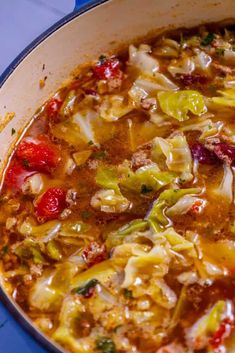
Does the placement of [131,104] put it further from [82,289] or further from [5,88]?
[82,289]

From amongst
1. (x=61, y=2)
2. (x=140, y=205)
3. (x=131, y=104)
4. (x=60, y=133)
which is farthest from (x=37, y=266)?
(x=61, y=2)

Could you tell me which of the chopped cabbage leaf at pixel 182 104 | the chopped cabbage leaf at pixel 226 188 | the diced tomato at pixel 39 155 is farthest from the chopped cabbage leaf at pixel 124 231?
the chopped cabbage leaf at pixel 182 104

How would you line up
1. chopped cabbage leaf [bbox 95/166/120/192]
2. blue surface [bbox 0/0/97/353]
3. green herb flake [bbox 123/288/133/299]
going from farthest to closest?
blue surface [bbox 0/0/97/353] → chopped cabbage leaf [bbox 95/166/120/192] → green herb flake [bbox 123/288/133/299]

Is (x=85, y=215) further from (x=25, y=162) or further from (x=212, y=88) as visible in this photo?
(x=212, y=88)

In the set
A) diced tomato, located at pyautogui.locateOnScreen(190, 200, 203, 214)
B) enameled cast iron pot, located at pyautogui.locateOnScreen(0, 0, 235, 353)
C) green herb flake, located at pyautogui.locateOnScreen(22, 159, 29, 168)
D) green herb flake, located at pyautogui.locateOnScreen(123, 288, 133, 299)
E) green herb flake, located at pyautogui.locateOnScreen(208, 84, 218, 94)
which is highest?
enameled cast iron pot, located at pyautogui.locateOnScreen(0, 0, 235, 353)

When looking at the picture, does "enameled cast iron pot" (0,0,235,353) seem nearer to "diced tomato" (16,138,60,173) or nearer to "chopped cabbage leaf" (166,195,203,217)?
"diced tomato" (16,138,60,173)

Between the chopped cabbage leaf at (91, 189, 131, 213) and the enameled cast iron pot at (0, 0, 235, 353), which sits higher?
the enameled cast iron pot at (0, 0, 235, 353)

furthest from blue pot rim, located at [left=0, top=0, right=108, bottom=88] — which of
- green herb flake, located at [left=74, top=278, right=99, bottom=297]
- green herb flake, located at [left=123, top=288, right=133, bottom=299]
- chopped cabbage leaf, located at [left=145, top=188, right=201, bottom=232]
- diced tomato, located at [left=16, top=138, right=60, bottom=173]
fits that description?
green herb flake, located at [left=123, top=288, right=133, bottom=299]
